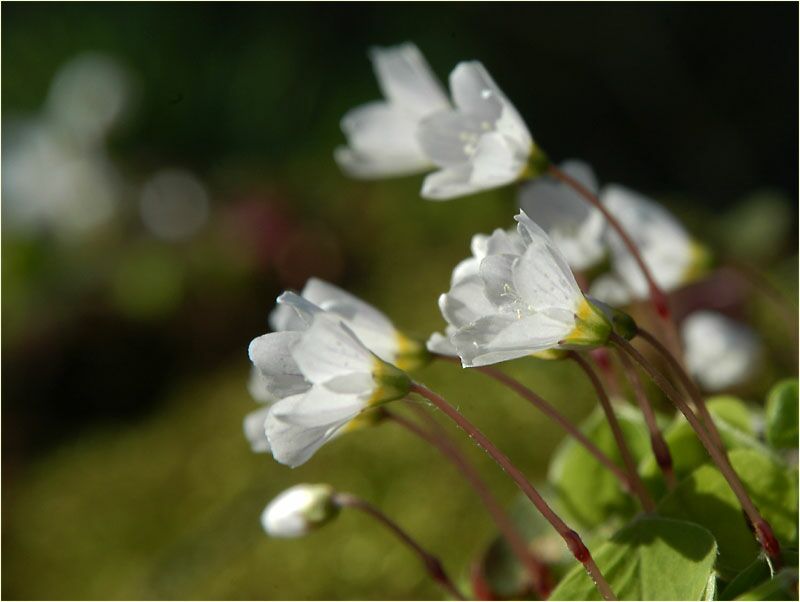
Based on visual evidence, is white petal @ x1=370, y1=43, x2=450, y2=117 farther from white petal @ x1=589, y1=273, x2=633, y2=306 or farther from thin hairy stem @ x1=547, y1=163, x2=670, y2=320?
white petal @ x1=589, y1=273, x2=633, y2=306

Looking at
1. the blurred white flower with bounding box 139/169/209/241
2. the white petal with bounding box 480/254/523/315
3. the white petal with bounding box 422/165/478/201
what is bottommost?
the blurred white flower with bounding box 139/169/209/241

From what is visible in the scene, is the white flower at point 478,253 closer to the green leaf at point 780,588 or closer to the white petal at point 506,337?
the white petal at point 506,337

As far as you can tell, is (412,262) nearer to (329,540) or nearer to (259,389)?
(329,540)

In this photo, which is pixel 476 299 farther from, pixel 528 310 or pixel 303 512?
pixel 303 512

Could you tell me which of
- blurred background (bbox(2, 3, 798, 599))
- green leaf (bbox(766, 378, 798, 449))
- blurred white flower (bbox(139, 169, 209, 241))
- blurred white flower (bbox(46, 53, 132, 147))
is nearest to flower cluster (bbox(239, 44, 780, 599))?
green leaf (bbox(766, 378, 798, 449))

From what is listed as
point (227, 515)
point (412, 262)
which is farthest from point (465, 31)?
point (227, 515)

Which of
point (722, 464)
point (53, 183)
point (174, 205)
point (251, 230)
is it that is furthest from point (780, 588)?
point (53, 183)

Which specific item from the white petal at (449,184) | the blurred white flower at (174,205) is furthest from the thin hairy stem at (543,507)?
the blurred white flower at (174,205)
